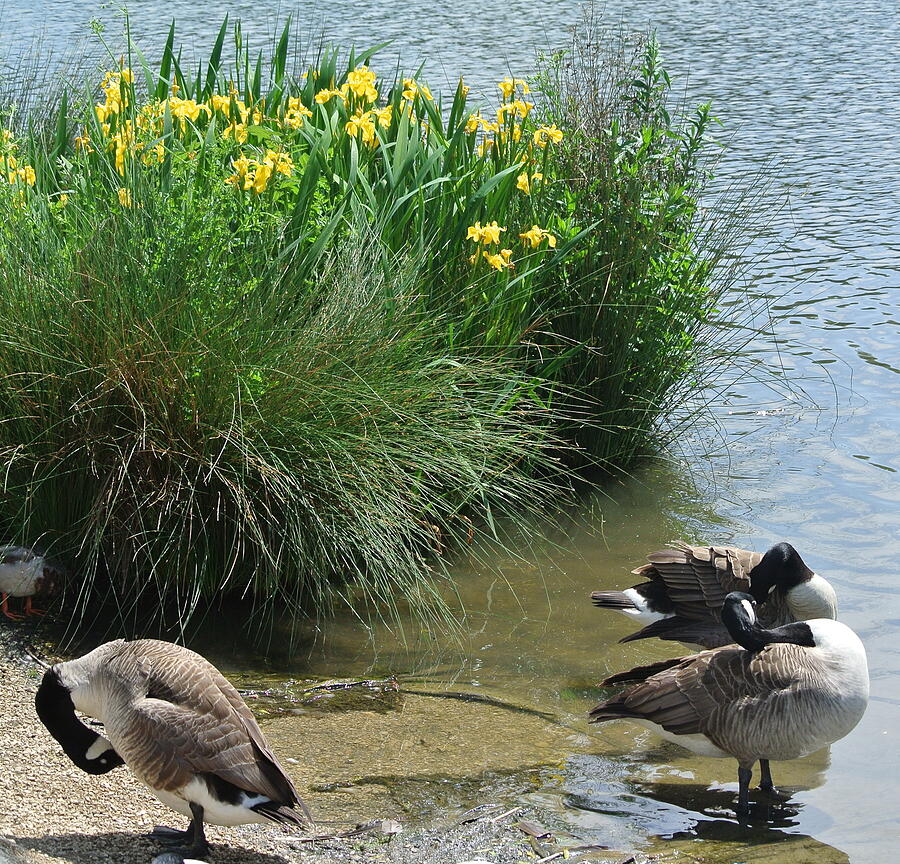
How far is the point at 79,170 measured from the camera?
6.21 metres

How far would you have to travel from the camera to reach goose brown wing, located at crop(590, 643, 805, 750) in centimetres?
423

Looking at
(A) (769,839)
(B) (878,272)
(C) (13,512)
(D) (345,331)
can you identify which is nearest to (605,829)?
(A) (769,839)

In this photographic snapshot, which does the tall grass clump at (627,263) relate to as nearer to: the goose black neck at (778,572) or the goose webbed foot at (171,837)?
the goose black neck at (778,572)

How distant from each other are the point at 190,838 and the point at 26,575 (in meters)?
1.75

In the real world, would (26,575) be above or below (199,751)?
below

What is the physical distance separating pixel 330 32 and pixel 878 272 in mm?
11843

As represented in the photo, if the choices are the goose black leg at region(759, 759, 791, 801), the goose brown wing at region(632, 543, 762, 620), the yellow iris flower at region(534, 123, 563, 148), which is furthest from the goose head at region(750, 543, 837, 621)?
the yellow iris flower at region(534, 123, 563, 148)

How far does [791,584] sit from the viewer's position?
4828mm

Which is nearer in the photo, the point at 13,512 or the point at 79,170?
the point at 13,512

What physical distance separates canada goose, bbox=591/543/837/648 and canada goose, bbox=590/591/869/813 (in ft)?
1.34

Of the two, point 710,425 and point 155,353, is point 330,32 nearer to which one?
point 710,425

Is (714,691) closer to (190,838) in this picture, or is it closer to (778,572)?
(778,572)

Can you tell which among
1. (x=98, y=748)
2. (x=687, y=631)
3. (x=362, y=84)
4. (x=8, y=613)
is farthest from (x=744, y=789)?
(x=362, y=84)

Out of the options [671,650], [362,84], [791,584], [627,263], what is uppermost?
[362,84]
